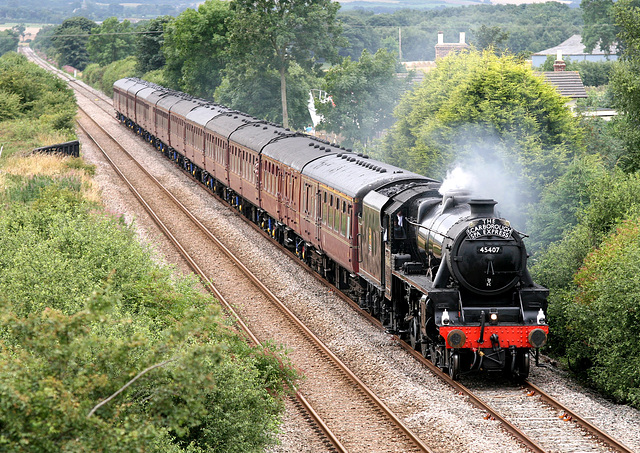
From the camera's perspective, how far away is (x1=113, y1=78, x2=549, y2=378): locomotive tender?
44.0ft

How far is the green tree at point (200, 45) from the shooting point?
6100 cm

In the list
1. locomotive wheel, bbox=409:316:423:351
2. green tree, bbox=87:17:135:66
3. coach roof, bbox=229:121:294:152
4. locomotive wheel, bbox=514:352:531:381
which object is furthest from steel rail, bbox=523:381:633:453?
green tree, bbox=87:17:135:66

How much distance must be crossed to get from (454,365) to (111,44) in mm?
104787

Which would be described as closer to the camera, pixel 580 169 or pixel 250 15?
pixel 580 169

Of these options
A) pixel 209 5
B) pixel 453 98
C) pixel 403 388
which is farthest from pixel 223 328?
pixel 209 5

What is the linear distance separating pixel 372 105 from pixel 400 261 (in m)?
37.1

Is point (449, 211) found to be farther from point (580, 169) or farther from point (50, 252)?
point (580, 169)

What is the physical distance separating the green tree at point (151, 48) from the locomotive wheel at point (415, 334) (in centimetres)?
7069

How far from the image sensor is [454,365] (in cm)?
1381

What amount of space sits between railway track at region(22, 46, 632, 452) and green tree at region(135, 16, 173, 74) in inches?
2887

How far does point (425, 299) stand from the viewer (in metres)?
13.9

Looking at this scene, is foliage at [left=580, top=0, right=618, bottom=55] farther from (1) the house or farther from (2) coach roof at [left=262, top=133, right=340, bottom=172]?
(2) coach roof at [left=262, top=133, right=340, bottom=172]

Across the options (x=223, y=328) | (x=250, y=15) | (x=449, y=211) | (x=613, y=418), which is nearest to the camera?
(x=613, y=418)

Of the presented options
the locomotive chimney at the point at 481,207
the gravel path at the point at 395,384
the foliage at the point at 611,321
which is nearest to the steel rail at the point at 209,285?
the gravel path at the point at 395,384
